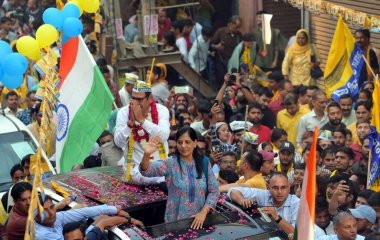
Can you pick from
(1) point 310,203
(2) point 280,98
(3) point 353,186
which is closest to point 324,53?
(2) point 280,98

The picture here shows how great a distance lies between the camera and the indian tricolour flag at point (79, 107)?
12.5 meters

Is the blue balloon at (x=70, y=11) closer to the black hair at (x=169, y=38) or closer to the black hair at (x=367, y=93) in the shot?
the black hair at (x=367, y=93)

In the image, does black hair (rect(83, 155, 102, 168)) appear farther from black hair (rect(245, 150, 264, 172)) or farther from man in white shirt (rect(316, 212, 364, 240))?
man in white shirt (rect(316, 212, 364, 240))

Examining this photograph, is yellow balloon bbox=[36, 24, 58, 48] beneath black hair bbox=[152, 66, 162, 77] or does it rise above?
above

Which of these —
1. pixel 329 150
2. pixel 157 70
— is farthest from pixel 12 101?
pixel 329 150

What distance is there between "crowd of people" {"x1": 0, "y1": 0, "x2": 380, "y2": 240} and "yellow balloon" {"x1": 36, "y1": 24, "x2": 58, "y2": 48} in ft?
3.63

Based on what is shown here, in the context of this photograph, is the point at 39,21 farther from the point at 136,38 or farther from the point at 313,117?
the point at 313,117

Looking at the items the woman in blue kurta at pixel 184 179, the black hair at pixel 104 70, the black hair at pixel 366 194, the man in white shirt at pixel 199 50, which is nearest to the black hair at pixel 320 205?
the black hair at pixel 366 194

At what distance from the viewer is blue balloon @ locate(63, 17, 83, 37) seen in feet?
42.1

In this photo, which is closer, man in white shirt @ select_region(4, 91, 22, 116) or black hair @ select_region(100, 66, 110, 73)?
man in white shirt @ select_region(4, 91, 22, 116)

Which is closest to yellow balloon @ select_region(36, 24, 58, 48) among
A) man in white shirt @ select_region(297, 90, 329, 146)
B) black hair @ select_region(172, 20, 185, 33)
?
man in white shirt @ select_region(297, 90, 329, 146)

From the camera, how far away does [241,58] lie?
19.3m

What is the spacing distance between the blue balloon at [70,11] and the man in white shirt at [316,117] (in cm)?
373

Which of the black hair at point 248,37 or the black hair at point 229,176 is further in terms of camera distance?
the black hair at point 248,37
